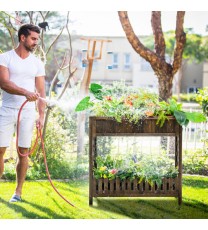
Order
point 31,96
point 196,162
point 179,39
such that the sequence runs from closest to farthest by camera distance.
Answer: point 31,96
point 196,162
point 179,39

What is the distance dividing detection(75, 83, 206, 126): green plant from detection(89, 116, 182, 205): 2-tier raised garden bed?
5 cm

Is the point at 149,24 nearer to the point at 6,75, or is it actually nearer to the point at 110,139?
the point at 110,139

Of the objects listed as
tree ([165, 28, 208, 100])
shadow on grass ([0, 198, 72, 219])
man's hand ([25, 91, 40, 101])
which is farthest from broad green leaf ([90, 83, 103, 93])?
tree ([165, 28, 208, 100])

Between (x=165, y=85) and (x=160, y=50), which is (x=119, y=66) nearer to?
(x=165, y=85)

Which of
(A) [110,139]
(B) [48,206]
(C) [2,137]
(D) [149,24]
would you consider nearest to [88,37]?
(D) [149,24]

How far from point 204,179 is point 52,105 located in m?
1.61

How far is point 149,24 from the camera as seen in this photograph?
4609 mm

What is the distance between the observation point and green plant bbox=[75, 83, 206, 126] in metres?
3.79

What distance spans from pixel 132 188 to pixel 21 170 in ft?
A: 2.91

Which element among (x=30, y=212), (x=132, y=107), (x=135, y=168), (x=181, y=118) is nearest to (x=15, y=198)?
(x=30, y=212)

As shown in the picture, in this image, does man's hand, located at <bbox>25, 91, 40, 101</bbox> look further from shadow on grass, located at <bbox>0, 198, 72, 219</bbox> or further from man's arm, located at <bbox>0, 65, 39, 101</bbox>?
shadow on grass, located at <bbox>0, 198, 72, 219</bbox>

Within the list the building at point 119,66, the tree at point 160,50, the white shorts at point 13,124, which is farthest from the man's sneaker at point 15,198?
the tree at point 160,50

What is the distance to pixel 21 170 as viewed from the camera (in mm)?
3930

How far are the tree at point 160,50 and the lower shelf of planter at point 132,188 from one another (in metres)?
1.42
